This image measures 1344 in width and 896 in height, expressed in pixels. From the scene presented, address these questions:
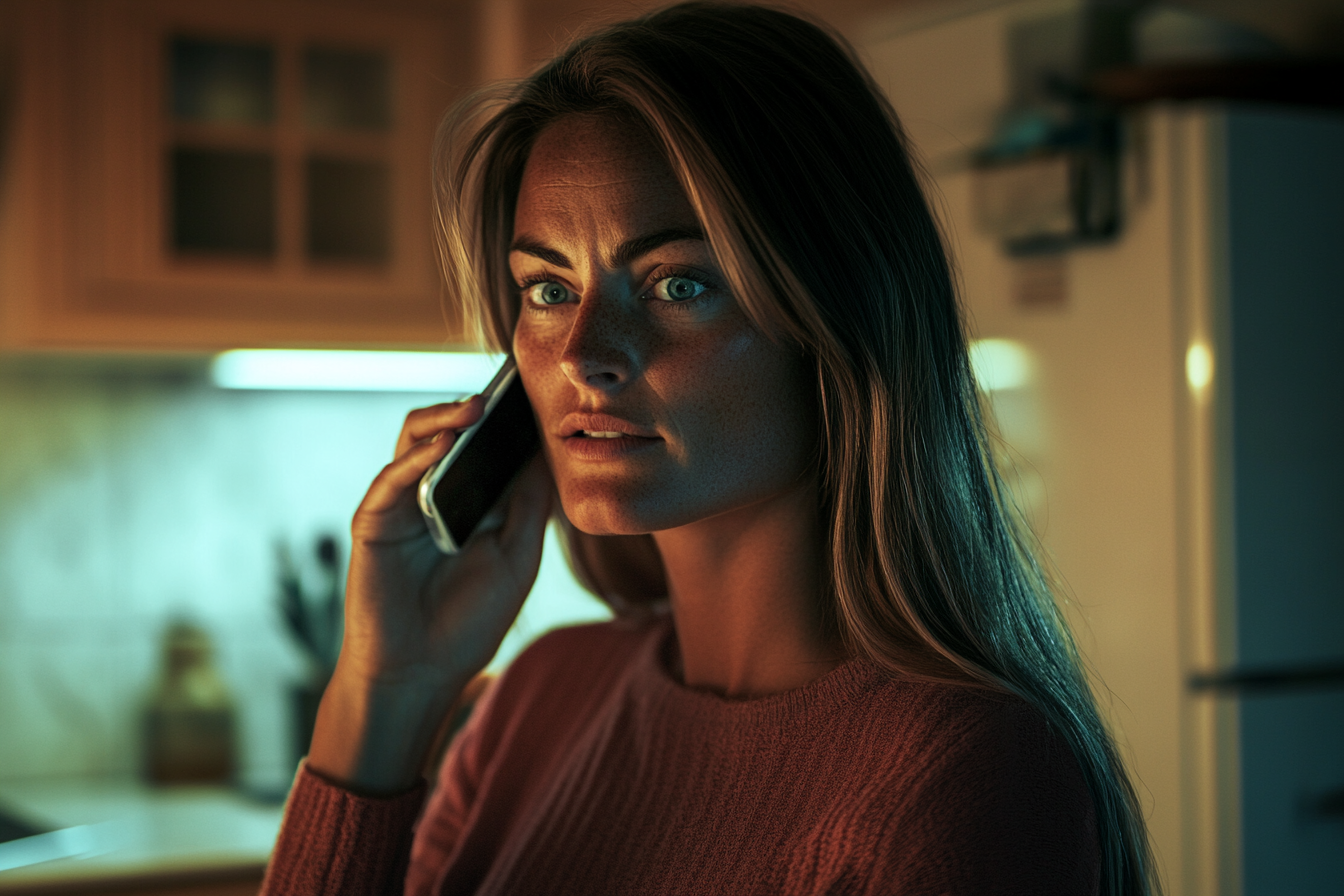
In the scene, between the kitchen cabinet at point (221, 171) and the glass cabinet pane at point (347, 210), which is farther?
the glass cabinet pane at point (347, 210)

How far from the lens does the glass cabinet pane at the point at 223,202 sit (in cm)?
184

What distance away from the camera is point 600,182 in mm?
849

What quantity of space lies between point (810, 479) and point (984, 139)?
1.34 m

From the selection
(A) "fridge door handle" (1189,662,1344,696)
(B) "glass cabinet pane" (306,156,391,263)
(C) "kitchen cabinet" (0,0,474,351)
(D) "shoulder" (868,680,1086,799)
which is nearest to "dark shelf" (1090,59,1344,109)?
(A) "fridge door handle" (1189,662,1344,696)

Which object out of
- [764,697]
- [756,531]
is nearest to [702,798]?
[764,697]

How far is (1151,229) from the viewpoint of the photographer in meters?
1.77

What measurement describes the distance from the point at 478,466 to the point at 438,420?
48mm

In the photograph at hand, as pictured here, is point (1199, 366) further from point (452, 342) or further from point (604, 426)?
point (604, 426)

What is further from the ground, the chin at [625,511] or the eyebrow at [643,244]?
the eyebrow at [643,244]

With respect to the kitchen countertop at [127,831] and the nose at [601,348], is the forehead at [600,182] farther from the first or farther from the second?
the kitchen countertop at [127,831]

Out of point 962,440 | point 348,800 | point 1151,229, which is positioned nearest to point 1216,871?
point 1151,229

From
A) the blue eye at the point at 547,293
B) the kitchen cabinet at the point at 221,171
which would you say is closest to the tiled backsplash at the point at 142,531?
the kitchen cabinet at the point at 221,171

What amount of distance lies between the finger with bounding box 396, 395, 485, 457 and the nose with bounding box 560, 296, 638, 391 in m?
0.16

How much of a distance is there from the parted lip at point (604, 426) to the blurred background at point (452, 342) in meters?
0.88
